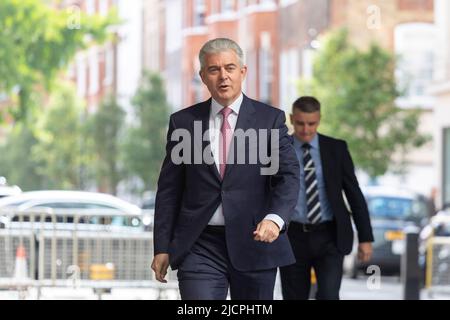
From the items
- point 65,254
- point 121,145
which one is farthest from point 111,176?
point 65,254

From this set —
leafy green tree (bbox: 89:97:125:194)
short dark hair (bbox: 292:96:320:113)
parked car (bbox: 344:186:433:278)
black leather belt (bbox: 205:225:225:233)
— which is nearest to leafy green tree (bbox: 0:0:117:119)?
parked car (bbox: 344:186:433:278)

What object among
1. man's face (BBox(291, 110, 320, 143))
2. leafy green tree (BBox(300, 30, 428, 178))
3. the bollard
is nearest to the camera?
man's face (BBox(291, 110, 320, 143))

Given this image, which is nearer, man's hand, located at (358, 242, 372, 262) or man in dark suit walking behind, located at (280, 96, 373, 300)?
man in dark suit walking behind, located at (280, 96, 373, 300)

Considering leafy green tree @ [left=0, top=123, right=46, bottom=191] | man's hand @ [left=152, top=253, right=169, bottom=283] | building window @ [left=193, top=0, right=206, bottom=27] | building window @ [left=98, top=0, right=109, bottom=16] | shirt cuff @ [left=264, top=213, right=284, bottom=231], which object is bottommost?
leafy green tree @ [left=0, top=123, right=46, bottom=191]

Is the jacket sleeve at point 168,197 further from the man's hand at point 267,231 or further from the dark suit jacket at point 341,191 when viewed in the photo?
the dark suit jacket at point 341,191

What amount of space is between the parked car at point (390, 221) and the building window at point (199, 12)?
3293cm

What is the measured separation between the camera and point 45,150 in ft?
241

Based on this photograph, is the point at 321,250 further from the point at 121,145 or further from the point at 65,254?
the point at 121,145

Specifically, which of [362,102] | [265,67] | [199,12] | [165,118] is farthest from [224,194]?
[199,12]

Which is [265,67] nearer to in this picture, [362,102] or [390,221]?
[362,102]

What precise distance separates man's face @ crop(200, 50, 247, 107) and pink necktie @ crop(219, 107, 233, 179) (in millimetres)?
47

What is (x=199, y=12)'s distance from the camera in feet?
212

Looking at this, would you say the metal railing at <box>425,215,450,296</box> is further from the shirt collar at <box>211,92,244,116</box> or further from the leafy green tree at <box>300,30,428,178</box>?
the leafy green tree at <box>300,30,428,178</box>

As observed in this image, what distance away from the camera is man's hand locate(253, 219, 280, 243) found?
7.95m
